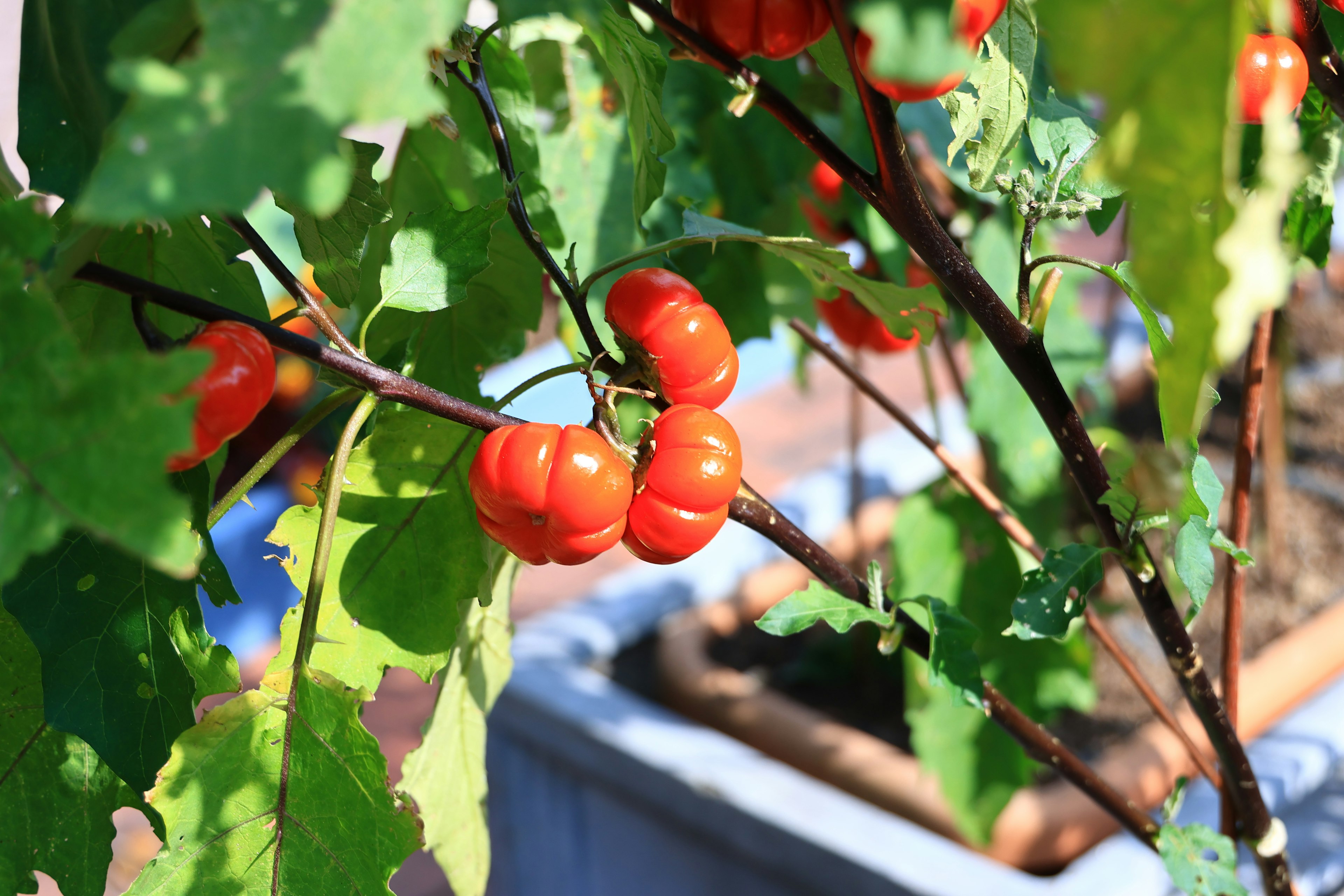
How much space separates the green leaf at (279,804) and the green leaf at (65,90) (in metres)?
0.15

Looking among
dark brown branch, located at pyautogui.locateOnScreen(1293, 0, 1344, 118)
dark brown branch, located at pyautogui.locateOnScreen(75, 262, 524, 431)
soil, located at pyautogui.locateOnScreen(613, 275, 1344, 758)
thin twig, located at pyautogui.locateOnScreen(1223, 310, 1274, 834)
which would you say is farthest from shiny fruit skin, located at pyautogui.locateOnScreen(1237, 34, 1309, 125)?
soil, located at pyautogui.locateOnScreen(613, 275, 1344, 758)

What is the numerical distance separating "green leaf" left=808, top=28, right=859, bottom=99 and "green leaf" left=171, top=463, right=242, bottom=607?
8.5 inches

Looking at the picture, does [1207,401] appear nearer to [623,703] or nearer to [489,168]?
[489,168]

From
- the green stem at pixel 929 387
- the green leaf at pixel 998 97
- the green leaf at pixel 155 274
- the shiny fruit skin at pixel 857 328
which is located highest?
the green leaf at pixel 998 97

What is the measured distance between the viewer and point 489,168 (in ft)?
1.57

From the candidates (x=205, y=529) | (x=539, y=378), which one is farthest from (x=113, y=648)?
(x=539, y=378)

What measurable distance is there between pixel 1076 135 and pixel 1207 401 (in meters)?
0.11

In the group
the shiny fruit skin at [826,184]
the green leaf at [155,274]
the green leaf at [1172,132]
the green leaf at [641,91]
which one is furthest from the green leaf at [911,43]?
the shiny fruit skin at [826,184]

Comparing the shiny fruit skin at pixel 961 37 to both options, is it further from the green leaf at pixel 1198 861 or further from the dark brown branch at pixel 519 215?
the green leaf at pixel 1198 861

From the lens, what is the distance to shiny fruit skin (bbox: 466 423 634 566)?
0.91 ft

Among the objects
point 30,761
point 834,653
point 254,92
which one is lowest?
point 834,653

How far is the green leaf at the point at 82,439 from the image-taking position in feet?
0.58

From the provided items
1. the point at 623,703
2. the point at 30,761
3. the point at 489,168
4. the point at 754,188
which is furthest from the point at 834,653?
the point at 30,761

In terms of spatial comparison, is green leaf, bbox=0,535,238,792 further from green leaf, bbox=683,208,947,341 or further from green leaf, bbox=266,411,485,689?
green leaf, bbox=683,208,947,341
